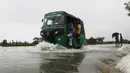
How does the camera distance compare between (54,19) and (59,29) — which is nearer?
(59,29)

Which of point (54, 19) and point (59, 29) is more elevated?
point (54, 19)

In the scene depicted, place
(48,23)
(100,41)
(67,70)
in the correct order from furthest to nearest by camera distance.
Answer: (100,41) → (48,23) → (67,70)

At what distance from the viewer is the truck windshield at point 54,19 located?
19547mm

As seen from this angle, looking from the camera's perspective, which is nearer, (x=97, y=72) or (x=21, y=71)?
(x=21, y=71)

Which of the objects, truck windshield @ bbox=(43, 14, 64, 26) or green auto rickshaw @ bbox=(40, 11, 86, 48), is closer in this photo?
green auto rickshaw @ bbox=(40, 11, 86, 48)

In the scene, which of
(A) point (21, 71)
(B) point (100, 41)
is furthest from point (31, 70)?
(B) point (100, 41)

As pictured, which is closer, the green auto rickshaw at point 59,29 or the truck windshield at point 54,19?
the green auto rickshaw at point 59,29

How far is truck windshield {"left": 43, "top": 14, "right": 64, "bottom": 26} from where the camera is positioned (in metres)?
19.5

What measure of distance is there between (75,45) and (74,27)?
1.40 meters

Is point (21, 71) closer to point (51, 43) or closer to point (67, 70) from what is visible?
point (67, 70)

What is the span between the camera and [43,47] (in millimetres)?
18531

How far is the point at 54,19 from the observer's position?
19.9 m

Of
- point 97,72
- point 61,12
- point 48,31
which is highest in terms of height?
point 61,12

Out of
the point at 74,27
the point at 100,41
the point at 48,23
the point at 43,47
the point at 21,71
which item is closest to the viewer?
the point at 21,71
